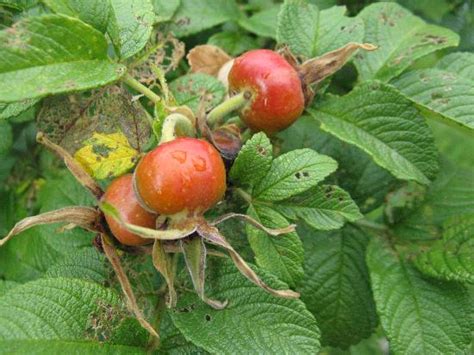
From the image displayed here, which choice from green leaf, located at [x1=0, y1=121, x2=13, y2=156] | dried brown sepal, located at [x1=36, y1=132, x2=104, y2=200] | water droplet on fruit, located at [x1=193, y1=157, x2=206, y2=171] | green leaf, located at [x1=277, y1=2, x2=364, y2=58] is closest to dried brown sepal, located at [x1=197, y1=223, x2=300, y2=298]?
water droplet on fruit, located at [x1=193, y1=157, x2=206, y2=171]

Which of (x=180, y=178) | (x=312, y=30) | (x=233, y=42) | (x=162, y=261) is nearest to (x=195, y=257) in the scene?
(x=162, y=261)

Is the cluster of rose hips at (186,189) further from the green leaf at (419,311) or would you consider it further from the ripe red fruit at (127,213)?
the green leaf at (419,311)

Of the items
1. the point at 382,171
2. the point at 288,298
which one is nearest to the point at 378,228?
the point at 382,171

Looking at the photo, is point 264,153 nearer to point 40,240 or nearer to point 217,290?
point 217,290

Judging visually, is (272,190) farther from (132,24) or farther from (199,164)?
(132,24)

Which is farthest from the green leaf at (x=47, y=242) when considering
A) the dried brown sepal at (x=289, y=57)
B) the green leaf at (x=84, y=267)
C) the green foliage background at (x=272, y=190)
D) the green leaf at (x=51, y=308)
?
the dried brown sepal at (x=289, y=57)

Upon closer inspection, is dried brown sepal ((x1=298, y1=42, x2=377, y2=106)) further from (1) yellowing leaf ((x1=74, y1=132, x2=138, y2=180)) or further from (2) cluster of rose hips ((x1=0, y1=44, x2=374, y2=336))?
(1) yellowing leaf ((x1=74, y1=132, x2=138, y2=180))
